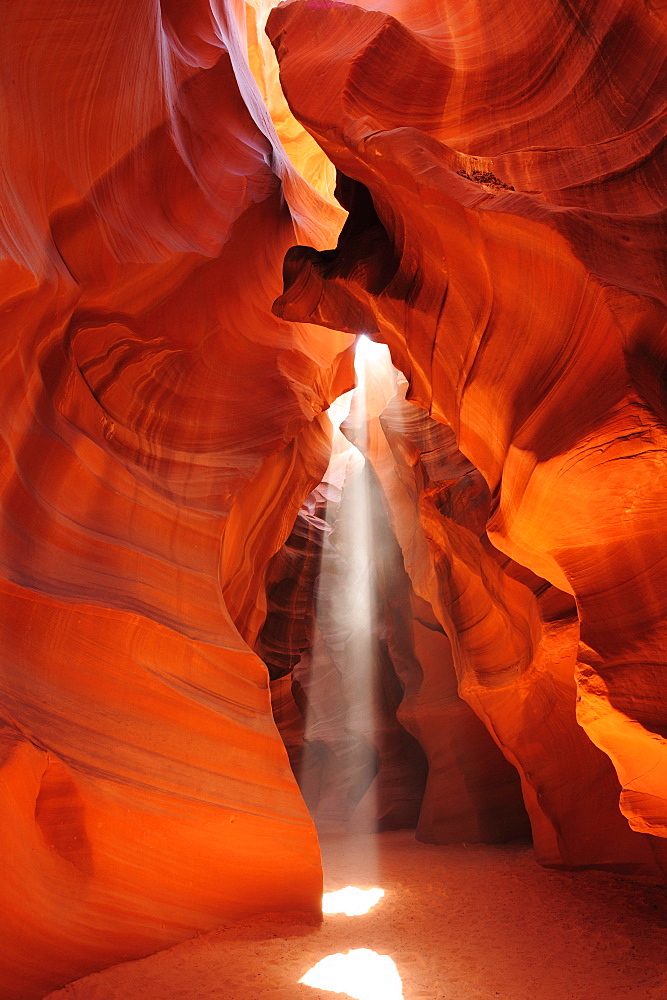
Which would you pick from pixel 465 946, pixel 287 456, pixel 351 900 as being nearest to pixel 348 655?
pixel 287 456

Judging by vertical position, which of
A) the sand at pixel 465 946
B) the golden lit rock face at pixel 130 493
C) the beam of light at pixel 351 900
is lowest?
the beam of light at pixel 351 900

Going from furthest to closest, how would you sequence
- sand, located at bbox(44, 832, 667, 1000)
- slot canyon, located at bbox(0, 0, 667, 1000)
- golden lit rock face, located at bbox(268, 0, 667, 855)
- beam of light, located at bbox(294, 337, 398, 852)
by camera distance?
beam of light, located at bbox(294, 337, 398, 852) → sand, located at bbox(44, 832, 667, 1000) → slot canyon, located at bbox(0, 0, 667, 1000) → golden lit rock face, located at bbox(268, 0, 667, 855)

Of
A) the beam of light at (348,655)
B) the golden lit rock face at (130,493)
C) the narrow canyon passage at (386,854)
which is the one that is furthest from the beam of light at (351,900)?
the beam of light at (348,655)

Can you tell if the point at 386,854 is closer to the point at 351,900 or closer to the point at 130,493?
the point at 351,900

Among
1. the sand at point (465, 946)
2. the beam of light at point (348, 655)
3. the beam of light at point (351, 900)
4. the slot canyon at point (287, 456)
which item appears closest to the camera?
the slot canyon at point (287, 456)

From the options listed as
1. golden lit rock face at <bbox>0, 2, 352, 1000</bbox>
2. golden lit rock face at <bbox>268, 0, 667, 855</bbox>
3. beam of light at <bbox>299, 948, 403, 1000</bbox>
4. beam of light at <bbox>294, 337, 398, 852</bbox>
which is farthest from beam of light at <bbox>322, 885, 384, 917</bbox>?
beam of light at <bbox>294, 337, 398, 852</bbox>

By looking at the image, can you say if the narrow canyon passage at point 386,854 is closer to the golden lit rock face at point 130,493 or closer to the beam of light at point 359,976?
the beam of light at point 359,976

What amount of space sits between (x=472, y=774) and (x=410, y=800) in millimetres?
2335

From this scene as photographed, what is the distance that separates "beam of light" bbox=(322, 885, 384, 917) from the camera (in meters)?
6.55

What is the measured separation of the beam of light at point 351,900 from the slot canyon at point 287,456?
17 centimetres

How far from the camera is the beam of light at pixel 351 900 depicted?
6546 millimetres

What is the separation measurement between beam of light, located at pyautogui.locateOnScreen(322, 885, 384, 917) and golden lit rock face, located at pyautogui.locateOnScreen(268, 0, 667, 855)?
3.18 m

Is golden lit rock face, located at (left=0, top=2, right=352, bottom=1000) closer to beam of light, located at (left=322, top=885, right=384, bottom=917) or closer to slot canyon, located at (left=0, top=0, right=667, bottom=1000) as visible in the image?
slot canyon, located at (left=0, top=0, right=667, bottom=1000)

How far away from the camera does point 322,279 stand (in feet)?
21.2
